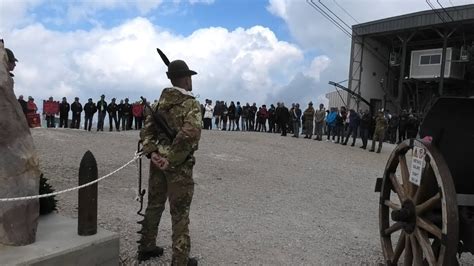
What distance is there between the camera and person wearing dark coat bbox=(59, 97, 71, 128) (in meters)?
20.5

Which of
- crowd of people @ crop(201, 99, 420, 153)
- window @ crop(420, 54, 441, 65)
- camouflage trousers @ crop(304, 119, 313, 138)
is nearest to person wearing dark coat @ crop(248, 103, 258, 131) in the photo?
crowd of people @ crop(201, 99, 420, 153)

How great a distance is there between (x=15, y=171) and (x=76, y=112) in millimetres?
17857

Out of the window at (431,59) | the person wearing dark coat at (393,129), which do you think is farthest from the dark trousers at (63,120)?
the window at (431,59)

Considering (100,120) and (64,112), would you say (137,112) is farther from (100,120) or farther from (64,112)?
(64,112)

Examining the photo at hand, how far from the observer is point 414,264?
4035 millimetres

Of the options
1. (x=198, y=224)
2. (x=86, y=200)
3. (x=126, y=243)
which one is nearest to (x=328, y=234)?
(x=198, y=224)

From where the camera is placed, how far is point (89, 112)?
20422 millimetres

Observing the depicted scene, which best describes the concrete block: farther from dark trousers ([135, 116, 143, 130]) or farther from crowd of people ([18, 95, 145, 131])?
dark trousers ([135, 116, 143, 130])

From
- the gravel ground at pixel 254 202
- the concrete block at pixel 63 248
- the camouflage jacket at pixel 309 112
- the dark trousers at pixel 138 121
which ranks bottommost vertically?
the gravel ground at pixel 254 202

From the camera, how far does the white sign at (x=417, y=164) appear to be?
155 inches

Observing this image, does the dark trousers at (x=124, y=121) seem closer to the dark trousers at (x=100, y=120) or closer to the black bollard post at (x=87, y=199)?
the dark trousers at (x=100, y=120)

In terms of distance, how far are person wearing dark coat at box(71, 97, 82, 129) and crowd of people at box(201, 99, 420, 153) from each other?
560 cm

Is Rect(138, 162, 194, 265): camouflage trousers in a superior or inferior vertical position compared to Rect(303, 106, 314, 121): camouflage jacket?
inferior

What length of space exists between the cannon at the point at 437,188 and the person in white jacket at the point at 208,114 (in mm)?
17928
